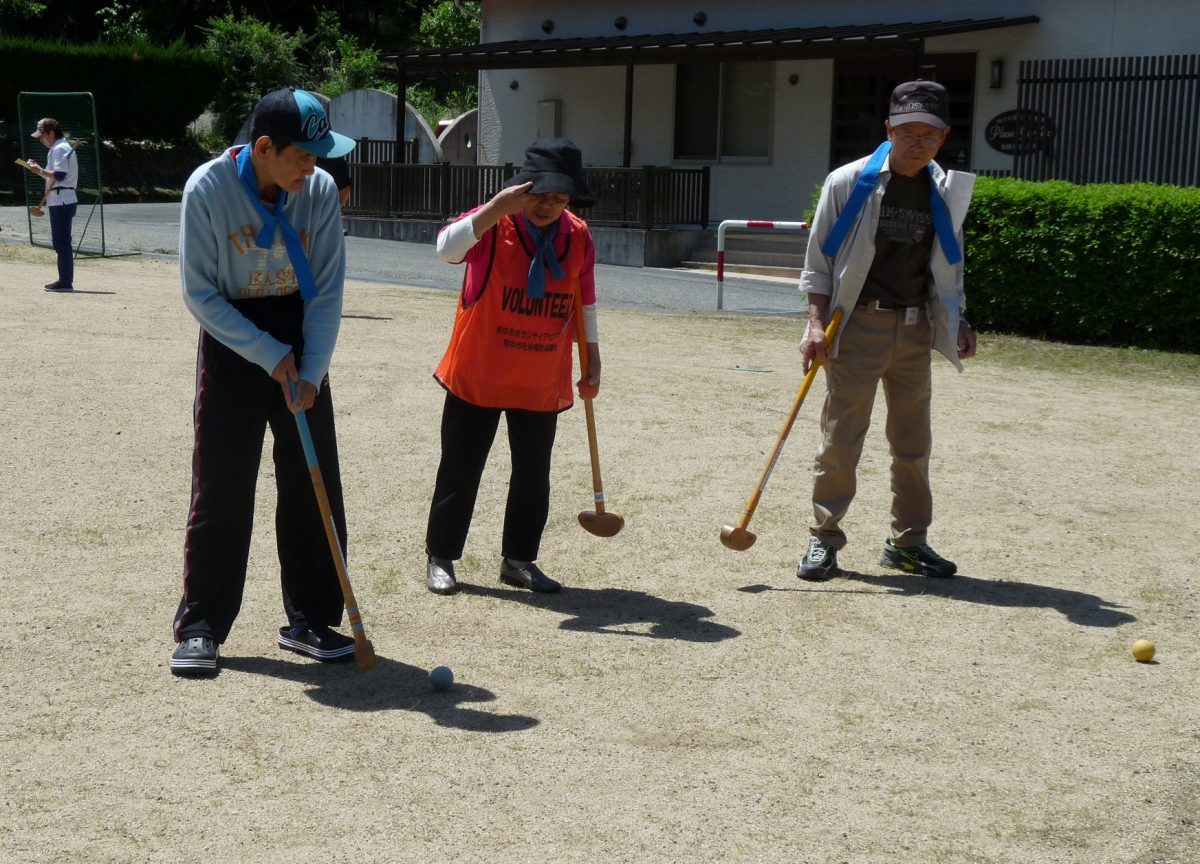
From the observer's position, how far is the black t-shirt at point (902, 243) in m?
5.47

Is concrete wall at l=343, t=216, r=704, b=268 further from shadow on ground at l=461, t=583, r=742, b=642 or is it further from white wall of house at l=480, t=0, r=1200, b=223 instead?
shadow on ground at l=461, t=583, r=742, b=642

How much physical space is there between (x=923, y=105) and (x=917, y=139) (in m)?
0.14

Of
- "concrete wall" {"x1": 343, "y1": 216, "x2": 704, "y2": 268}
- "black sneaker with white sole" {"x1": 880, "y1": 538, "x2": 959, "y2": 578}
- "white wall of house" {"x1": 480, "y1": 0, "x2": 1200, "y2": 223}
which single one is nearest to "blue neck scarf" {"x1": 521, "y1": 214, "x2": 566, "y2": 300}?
"black sneaker with white sole" {"x1": 880, "y1": 538, "x2": 959, "y2": 578}

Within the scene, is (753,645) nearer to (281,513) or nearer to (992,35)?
(281,513)

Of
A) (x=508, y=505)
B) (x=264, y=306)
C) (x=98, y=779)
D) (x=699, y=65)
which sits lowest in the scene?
(x=98, y=779)

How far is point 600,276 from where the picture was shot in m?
17.8

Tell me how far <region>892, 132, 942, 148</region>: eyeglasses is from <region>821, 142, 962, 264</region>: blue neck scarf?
0.10 meters

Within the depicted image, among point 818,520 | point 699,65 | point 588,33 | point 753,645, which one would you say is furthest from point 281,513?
point 588,33

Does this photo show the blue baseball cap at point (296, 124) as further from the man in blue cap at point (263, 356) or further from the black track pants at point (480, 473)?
the black track pants at point (480, 473)

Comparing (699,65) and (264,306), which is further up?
(699,65)

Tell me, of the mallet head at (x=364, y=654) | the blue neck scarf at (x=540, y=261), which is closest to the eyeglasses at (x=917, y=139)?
the blue neck scarf at (x=540, y=261)

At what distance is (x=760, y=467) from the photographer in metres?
7.54

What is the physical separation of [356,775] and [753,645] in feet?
5.26

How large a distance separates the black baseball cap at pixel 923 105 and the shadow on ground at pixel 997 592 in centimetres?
171
